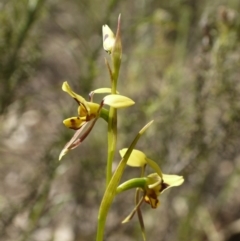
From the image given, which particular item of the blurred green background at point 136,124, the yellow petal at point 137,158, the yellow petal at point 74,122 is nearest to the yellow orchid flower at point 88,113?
the yellow petal at point 74,122

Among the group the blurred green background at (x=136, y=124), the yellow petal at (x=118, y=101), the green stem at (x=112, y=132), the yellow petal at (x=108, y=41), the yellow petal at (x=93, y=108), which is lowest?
the blurred green background at (x=136, y=124)

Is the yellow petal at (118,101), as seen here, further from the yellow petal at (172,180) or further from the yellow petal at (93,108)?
the yellow petal at (172,180)

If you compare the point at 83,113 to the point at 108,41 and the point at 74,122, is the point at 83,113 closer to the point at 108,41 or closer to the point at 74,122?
the point at 74,122

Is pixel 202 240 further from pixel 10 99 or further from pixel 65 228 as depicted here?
pixel 10 99

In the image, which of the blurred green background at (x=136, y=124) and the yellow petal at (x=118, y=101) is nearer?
the yellow petal at (x=118, y=101)

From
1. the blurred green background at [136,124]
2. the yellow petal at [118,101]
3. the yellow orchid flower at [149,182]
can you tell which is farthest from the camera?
the blurred green background at [136,124]

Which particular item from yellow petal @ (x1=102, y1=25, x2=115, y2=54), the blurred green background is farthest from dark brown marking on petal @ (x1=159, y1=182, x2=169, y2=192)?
the blurred green background

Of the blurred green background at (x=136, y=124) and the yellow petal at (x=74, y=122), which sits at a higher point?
the yellow petal at (x=74, y=122)

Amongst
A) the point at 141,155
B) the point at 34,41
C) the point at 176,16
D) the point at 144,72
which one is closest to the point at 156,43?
the point at 144,72

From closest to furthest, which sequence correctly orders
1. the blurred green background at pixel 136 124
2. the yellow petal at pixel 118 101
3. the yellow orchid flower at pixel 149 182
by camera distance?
the yellow petal at pixel 118 101 → the yellow orchid flower at pixel 149 182 → the blurred green background at pixel 136 124

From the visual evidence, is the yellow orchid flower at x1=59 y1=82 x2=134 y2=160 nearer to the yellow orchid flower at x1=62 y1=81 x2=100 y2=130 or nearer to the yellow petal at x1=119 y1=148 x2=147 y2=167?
the yellow orchid flower at x1=62 y1=81 x2=100 y2=130

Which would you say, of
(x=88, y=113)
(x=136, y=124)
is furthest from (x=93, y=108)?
(x=136, y=124)
